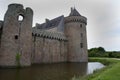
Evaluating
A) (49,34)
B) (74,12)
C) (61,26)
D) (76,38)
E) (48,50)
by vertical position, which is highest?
(74,12)

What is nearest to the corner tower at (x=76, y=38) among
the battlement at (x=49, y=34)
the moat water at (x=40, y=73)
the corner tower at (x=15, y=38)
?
the battlement at (x=49, y=34)

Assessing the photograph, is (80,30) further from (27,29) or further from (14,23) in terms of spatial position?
(14,23)

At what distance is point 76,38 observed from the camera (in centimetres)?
2734

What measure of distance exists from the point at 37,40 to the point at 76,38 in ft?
29.9

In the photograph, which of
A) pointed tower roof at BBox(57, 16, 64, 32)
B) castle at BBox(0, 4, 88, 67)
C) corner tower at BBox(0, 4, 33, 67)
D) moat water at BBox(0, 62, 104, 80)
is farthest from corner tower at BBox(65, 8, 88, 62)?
moat water at BBox(0, 62, 104, 80)

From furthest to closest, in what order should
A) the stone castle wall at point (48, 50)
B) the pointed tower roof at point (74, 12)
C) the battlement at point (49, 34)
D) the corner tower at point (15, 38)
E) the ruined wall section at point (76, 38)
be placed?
the pointed tower roof at point (74, 12), the ruined wall section at point (76, 38), the battlement at point (49, 34), the stone castle wall at point (48, 50), the corner tower at point (15, 38)

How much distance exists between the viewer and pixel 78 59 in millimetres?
26625

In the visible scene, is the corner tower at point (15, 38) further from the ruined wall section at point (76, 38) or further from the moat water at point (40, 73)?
the ruined wall section at point (76, 38)

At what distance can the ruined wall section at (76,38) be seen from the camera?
27.0 m

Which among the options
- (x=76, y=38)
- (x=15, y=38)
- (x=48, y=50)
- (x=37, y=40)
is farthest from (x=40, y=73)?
(x=76, y=38)

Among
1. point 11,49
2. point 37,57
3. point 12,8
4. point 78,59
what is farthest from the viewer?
point 78,59

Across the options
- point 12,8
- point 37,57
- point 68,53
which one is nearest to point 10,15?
point 12,8

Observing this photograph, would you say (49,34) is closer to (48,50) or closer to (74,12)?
(48,50)

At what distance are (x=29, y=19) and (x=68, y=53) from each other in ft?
40.1
